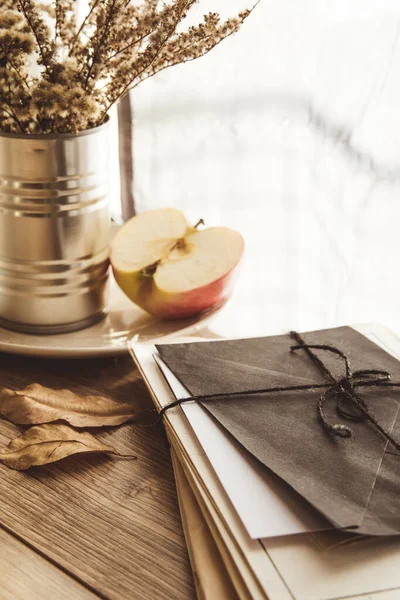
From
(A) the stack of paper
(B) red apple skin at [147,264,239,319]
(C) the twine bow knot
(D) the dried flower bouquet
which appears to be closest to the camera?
(A) the stack of paper

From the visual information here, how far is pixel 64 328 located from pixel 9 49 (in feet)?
1.09

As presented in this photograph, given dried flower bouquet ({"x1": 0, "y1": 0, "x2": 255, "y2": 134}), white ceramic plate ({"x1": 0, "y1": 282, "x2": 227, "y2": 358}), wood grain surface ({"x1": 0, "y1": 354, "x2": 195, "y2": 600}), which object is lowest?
wood grain surface ({"x1": 0, "y1": 354, "x2": 195, "y2": 600})

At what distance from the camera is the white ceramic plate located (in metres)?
0.80

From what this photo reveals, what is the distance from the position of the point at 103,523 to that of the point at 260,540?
0.50 feet

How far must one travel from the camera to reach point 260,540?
18.8 inches

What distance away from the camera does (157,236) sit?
0.89m

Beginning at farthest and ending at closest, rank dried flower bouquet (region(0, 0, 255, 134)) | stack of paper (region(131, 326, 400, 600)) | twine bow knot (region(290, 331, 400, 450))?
1. dried flower bouquet (region(0, 0, 255, 134))
2. twine bow knot (region(290, 331, 400, 450))
3. stack of paper (region(131, 326, 400, 600))

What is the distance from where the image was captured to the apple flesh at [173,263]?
2.79ft

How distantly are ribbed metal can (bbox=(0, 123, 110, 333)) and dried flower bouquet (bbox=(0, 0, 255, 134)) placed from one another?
0.10 feet

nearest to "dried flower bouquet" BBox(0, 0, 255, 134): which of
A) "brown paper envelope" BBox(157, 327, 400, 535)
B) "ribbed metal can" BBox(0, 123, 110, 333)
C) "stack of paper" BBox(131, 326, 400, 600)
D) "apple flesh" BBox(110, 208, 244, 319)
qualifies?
"ribbed metal can" BBox(0, 123, 110, 333)

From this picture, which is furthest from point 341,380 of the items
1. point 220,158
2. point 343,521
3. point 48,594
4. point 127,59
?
point 220,158

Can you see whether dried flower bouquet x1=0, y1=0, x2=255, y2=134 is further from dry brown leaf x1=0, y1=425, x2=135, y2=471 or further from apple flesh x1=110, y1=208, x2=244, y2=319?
dry brown leaf x1=0, y1=425, x2=135, y2=471

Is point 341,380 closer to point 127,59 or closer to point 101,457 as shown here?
point 101,457

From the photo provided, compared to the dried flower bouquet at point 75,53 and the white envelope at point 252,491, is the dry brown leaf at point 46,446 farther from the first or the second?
the dried flower bouquet at point 75,53
